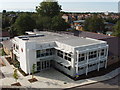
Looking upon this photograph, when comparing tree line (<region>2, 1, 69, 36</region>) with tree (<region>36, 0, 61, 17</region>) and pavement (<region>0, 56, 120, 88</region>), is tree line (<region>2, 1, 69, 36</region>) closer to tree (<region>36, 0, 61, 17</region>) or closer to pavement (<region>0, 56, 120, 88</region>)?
tree (<region>36, 0, 61, 17</region>)

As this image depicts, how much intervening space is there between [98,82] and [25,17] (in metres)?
Answer: 35.9

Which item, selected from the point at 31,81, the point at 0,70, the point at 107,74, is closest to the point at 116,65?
the point at 107,74

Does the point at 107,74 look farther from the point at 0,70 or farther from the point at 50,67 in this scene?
the point at 0,70

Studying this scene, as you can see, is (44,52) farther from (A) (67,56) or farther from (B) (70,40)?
(B) (70,40)

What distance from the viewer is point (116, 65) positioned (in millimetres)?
Answer: 25641

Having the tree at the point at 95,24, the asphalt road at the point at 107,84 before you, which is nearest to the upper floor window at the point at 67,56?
the asphalt road at the point at 107,84

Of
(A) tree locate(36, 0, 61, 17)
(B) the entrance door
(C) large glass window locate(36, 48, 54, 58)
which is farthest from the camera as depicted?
(A) tree locate(36, 0, 61, 17)

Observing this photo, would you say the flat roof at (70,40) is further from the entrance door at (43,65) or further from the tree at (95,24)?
the tree at (95,24)

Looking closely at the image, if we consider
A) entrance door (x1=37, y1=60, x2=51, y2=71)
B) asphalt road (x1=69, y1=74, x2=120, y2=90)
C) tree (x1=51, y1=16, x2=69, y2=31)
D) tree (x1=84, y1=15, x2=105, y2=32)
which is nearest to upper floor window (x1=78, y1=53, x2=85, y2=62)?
asphalt road (x1=69, y1=74, x2=120, y2=90)

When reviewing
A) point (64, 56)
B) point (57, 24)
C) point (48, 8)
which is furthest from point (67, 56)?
point (48, 8)

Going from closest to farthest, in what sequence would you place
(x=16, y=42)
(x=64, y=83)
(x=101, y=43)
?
(x=64, y=83)
(x=101, y=43)
(x=16, y=42)

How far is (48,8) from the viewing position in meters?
56.1

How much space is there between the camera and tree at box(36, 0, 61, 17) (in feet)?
184

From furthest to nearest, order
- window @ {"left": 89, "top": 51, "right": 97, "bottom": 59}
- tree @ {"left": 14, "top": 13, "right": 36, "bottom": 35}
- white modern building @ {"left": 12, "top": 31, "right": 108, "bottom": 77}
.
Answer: tree @ {"left": 14, "top": 13, "right": 36, "bottom": 35} → window @ {"left": 89, "top": 51, "right": 97, "bottom": 59} → white modern building @ {"left": 12, "top": 31, "right": 108, "bottom": 77}
